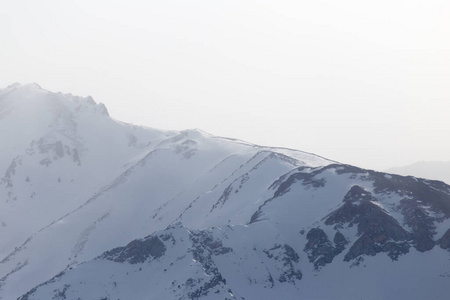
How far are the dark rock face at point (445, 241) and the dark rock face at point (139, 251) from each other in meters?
63.6

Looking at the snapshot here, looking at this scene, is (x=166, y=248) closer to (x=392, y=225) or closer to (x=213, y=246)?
(x=213, y=246)

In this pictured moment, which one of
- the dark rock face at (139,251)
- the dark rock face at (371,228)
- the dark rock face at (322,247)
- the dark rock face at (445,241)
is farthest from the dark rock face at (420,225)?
the dark rock face at (139,251)

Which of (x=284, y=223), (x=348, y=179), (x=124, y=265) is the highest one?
(x=348, y=179)

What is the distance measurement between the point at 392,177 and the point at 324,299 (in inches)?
1826

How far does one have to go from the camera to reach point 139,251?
559ft

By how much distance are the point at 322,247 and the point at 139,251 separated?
43.3m

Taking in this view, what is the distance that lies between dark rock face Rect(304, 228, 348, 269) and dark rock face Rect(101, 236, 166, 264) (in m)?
35.2

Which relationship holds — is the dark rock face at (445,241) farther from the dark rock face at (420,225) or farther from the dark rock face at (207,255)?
the dark rock face at (207,255)

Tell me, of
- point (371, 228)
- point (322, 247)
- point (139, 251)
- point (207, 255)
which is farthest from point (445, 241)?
point (139, 251)

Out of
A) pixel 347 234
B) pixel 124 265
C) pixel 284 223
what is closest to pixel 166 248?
pixel 124 265

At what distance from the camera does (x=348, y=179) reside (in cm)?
19550

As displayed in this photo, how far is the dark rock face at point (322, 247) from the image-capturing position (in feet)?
560

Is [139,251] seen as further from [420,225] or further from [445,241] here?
[445,241]

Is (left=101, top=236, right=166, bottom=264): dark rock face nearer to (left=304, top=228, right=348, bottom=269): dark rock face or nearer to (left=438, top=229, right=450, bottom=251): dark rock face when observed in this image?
(left=304, top=228, right=348, bottom=269): dark rock face
